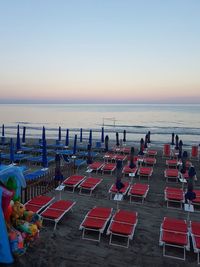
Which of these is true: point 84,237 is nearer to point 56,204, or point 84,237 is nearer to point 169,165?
point 56,204

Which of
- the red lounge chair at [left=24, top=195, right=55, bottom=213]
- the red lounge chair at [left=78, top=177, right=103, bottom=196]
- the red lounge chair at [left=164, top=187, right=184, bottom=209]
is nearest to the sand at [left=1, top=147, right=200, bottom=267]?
the red lounge chair at [left=164, top=187, right=184, bottom=209]

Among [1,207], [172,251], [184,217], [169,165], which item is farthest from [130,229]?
[169,165]

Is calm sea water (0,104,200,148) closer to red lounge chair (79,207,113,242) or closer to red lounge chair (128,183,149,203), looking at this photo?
red lounge chair (128,183,149,203)

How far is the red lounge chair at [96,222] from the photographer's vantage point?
7734 millimetres

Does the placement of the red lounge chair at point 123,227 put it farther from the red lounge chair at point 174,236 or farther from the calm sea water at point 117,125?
the calm sea water at point 117,125

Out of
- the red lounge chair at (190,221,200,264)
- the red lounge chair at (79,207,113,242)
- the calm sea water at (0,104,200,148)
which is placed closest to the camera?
the red lounge chair at (190,221,200,264)

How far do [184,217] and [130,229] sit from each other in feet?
9.89

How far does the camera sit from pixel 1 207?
5844 millimetres

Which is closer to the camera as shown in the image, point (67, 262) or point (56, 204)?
point (67, 262)

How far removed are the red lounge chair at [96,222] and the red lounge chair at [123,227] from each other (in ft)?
0.85

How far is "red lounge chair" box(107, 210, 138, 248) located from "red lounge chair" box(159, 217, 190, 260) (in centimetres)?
92

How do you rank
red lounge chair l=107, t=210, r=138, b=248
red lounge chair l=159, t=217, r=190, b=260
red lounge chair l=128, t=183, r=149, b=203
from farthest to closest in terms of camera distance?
red lounge chair l=128, t=183, r=149, b=203 → red lounge chair l=107, t=210, r=138, b=248 → red lounge chair l=159, t=217, r=190, b=260

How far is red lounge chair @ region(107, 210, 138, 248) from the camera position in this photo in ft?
24.5

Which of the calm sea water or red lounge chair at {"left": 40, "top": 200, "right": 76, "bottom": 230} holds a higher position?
the calm sea water
